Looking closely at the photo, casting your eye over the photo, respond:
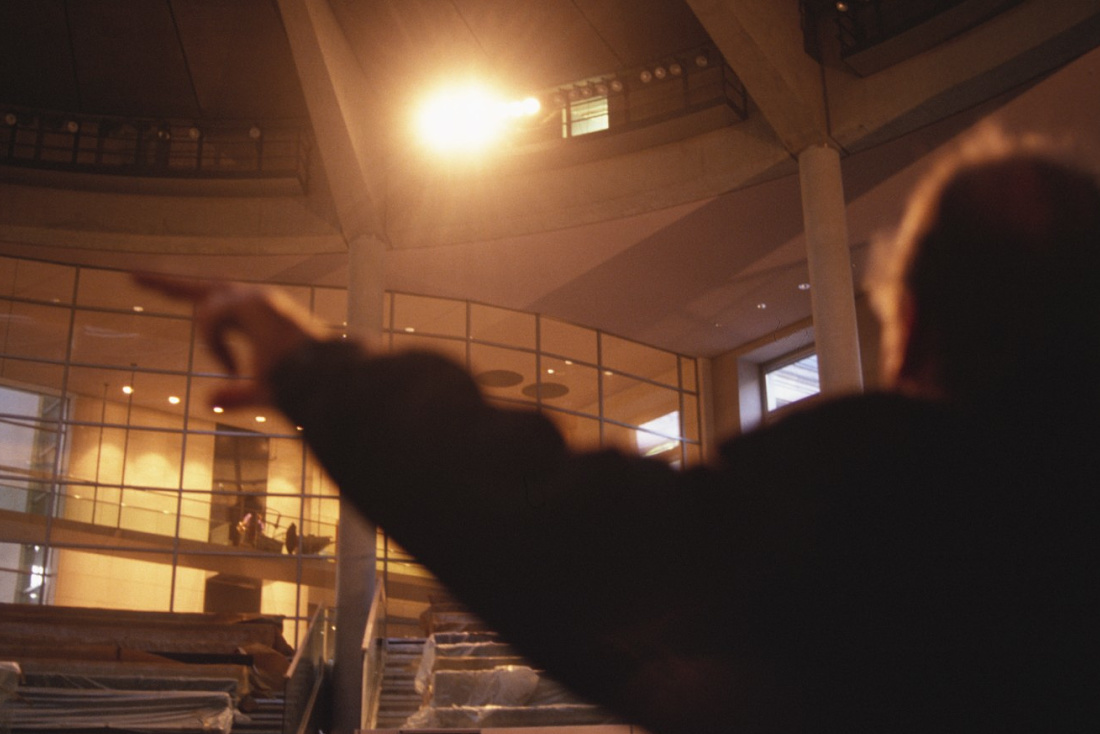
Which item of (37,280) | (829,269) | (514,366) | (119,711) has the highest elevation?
(37,280)

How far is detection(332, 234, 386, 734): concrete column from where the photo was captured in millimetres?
15836

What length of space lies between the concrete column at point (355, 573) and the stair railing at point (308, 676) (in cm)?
49

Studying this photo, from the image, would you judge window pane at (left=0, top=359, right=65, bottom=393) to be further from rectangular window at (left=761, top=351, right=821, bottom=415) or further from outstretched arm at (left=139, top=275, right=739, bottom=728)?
outstretched arm at (left=139, top=275, right=739, bottom=728)

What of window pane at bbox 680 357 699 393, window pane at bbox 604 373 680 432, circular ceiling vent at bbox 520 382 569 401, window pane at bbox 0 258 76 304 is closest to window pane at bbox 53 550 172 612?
window pane at bbox 0 258 76 304

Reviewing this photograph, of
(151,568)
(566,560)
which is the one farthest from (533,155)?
(566,560)

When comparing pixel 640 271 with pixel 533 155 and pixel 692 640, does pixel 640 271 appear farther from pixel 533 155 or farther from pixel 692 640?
pixel 692 640

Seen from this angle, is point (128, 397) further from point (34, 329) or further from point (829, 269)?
point (829, 269)

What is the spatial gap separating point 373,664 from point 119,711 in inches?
131

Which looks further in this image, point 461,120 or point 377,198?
point 377,198

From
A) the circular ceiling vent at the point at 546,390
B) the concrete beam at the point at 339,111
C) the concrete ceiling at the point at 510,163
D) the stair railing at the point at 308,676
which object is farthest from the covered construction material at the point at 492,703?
the circular ceiling vent at the point at 546,390

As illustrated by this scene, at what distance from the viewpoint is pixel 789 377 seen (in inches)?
1006

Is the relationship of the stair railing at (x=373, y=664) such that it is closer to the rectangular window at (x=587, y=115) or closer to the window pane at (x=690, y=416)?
the rectangular window at (x=587, y=115)

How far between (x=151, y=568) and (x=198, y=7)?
10081mm

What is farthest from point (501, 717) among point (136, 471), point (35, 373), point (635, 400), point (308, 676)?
point (635, 400)
